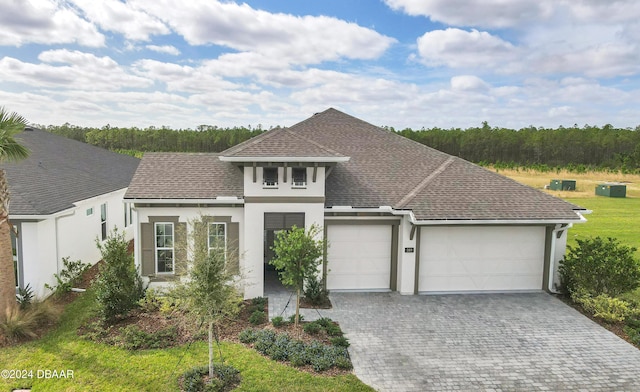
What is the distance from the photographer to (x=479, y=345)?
33.4ft

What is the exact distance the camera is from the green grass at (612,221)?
2259cm

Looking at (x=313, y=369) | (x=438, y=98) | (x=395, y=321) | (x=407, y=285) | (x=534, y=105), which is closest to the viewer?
(x=313, y=369)

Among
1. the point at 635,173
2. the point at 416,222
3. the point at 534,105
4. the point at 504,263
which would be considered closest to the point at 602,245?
the point at 504,263

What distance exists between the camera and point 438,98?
3169cm

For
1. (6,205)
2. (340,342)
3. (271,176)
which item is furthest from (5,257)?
(340,342)

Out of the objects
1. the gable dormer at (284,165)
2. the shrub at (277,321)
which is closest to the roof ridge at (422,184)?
the gable dormer at (284,165)

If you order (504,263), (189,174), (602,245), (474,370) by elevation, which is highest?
(189,174)

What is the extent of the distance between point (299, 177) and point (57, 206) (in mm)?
7728

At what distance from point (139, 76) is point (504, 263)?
814 inches

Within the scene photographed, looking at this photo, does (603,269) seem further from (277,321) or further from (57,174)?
(57,174)

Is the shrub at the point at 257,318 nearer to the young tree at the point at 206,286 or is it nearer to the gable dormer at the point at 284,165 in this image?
the young tree at the point at 206,286

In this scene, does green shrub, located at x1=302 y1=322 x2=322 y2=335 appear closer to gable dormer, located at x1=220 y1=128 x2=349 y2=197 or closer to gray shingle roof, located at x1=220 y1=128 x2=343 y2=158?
gable dormer, located at x1=220 y1=128 x2=349 y2=197

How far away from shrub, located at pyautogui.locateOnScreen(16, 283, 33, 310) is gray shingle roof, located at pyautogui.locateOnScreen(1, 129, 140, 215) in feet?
7.61

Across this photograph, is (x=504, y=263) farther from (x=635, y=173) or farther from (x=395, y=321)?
(x=635, y=173)
